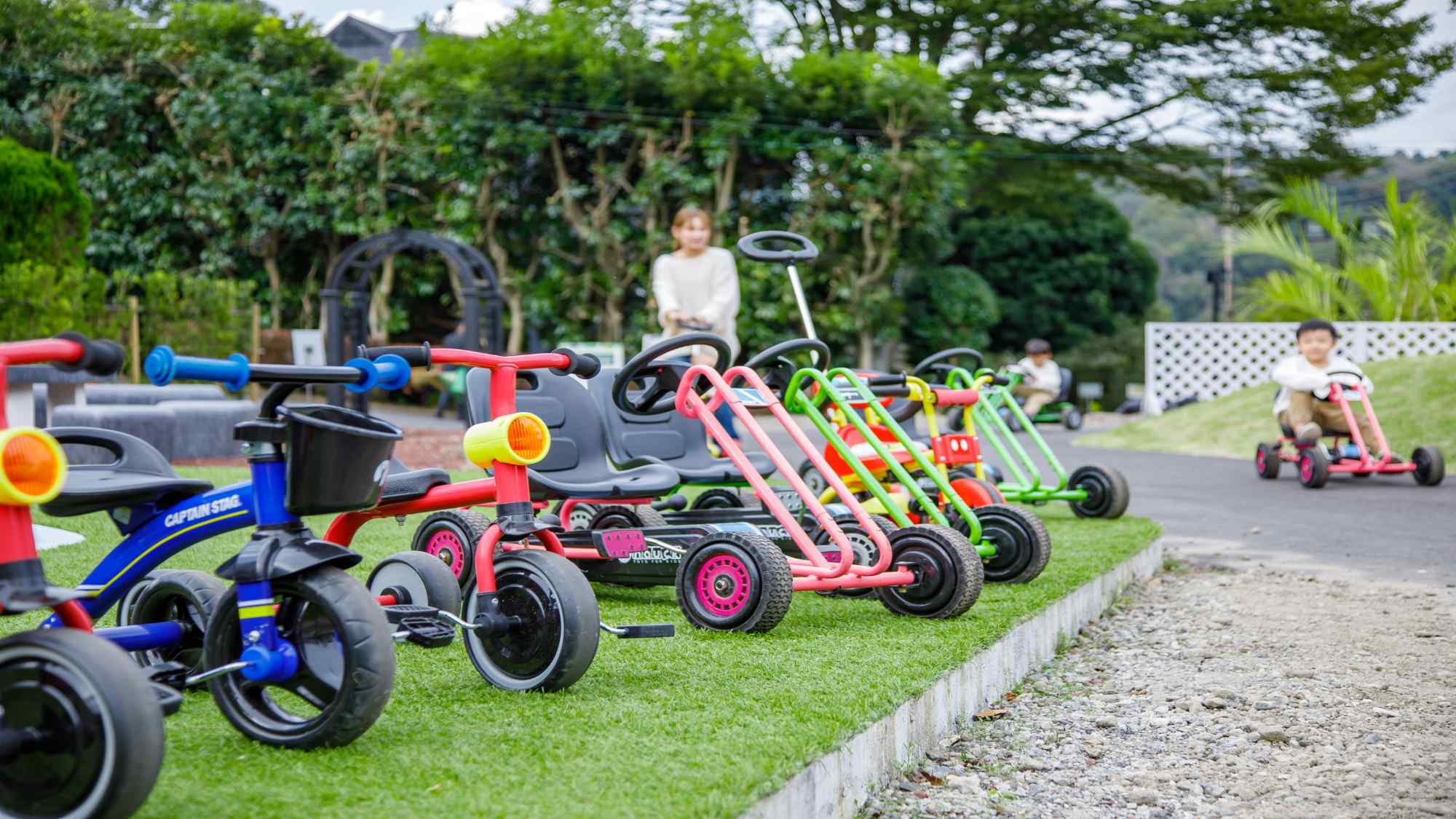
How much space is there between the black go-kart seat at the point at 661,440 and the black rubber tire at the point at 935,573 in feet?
4.77

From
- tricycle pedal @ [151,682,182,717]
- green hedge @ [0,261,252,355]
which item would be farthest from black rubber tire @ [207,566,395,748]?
green hedge @ [0,261,252,355]

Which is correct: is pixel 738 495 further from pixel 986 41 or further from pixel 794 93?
pixel 986 41

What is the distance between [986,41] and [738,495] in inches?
770

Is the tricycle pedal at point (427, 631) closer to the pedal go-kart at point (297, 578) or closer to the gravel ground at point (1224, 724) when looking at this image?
the pedal go-kart at point (297, 578)

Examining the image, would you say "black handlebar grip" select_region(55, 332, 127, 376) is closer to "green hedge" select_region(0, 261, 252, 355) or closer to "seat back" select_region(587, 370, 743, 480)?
"seat back" select_region(587, 370, 743, 480)

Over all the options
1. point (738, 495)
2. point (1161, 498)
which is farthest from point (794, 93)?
point (738, 495)

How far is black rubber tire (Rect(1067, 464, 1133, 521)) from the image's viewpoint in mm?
6934

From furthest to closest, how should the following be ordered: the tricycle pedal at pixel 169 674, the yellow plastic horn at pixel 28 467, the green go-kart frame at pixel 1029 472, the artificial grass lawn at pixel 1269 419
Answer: the artificial grass lawn at pixel 1269 419 → the green go-kart frame at pixel 1029 472 → the tricycle pedal at pixel 169 674 → the yellow plastic horn at pixel 28 467

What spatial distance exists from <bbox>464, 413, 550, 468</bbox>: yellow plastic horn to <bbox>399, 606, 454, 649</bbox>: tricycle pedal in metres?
0.37

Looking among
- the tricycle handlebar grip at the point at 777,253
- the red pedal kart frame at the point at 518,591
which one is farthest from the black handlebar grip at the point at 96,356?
the tricycle handlebar grip at the point at 777,253

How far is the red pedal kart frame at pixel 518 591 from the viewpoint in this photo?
121 inches

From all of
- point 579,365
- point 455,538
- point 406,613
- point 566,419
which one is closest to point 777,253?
point 566,419

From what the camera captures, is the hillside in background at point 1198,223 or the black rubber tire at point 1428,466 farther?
the hillside in background at point 1198,223

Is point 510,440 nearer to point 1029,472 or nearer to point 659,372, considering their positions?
point 659,372
